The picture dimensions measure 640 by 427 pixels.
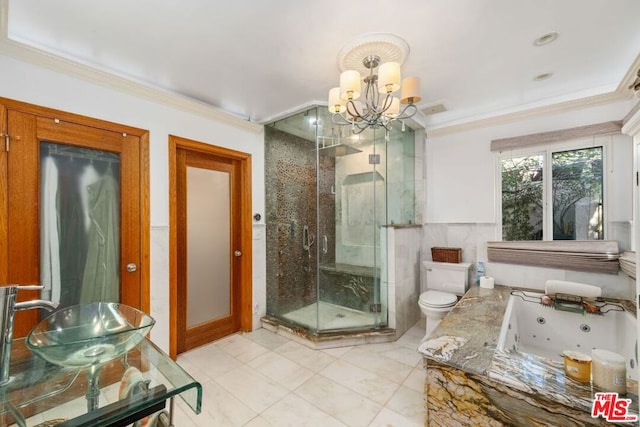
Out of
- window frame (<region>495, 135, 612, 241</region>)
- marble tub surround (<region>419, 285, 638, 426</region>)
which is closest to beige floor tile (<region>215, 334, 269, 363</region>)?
marble tub surround (<region>419, 285, 638, 426</region>)

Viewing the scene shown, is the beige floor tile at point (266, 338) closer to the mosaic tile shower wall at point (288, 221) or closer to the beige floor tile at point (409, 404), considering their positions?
the mosaic tile shower wall at point (288, 221)

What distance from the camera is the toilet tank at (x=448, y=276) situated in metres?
3.03

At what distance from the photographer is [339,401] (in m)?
1.93

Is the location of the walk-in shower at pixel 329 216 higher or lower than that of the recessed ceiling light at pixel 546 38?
lower

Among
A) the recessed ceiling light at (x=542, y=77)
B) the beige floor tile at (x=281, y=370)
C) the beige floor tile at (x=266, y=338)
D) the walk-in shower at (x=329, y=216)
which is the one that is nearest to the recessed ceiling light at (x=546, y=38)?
the recessed ceiling light at (x=542, y=77)

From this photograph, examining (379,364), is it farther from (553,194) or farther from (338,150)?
(553,194)

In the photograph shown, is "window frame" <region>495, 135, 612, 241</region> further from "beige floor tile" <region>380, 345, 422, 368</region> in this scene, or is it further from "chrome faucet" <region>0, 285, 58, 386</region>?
"chrome faucet" <region>0, 285, 58, 386</region>

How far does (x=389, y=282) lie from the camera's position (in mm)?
2984

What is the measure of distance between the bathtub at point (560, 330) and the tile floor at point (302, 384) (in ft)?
2.98

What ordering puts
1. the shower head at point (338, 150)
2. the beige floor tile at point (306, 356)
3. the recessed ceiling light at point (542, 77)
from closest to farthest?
the recessed ceiling light at point (542, 77), the beige floor tile at point (306, 356), the shower head at point (338, 150)

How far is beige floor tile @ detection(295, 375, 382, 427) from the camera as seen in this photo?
1768 mm

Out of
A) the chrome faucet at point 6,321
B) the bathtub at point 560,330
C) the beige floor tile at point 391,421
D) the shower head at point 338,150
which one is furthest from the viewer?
the shower head at point 338,150

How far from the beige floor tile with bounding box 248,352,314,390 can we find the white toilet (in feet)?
4.49

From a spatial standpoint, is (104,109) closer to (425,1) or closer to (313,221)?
(313,221)
